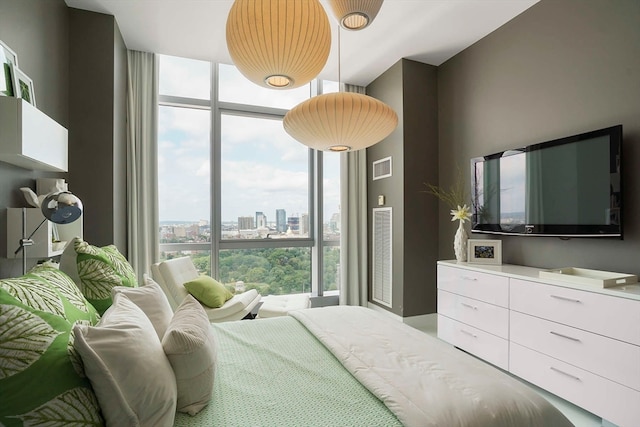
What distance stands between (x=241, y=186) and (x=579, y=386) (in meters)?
3.47

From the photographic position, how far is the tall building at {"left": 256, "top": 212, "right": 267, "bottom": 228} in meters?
4.07

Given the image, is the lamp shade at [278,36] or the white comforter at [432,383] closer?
the white comforter at [432,383]

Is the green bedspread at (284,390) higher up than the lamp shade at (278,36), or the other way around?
the lamp shade at (278,36)

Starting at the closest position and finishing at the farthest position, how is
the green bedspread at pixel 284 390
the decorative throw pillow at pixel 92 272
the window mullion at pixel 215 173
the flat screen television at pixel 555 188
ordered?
the green bedspread at pixel 284 390 < the decorative throw pillow at pixel 92 272 < the flat screen television at pixel 555 188 < the window mullion at pixel 215 173

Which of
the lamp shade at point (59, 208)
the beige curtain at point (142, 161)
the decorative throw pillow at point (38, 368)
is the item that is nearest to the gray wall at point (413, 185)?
the beige curtain at point (142, 161)

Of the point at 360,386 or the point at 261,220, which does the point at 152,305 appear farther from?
the point at 261,220

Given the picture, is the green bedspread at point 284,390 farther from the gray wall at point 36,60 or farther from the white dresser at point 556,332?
the white dresser at point 556,332

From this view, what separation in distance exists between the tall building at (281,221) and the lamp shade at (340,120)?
2.05 metres

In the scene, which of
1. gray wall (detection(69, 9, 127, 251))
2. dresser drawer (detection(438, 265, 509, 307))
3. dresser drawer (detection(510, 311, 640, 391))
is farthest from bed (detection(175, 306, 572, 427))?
gray wall (detection(69, 9, 127, 251))

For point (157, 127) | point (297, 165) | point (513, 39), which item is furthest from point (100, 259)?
point (513, 39)

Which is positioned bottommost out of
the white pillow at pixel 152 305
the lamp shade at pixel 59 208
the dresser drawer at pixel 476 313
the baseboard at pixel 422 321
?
the baseboard at pixel 422 321

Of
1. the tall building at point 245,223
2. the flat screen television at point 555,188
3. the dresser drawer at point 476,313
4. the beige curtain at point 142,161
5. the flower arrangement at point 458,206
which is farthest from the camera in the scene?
the tall building at point 245,223

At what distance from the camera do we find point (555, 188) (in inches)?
95.5

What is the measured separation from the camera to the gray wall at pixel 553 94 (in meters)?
2.12
